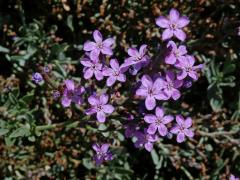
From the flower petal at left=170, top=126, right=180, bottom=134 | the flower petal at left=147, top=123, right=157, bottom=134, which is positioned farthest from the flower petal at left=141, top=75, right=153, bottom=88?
the flower petal at left=170, top=126, right=180, bottom=134

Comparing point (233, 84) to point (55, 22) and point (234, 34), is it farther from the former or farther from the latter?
point (55, 22)

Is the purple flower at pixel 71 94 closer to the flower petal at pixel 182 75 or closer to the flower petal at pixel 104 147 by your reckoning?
the flower petal at pixel 104 147

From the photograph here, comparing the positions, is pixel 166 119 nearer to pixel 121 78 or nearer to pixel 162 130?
pixel 162 130

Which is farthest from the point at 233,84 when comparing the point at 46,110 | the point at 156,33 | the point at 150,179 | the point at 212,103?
the point at 46,110

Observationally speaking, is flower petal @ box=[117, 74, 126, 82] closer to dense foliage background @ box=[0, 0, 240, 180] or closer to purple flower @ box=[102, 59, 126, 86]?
purple flower @ box=[102, 59, 126, 86]

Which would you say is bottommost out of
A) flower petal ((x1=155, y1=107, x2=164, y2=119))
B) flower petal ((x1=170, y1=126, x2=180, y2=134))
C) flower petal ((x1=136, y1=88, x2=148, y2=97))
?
flower petal ((x1=170, y1=126, x2=180, y2=134))

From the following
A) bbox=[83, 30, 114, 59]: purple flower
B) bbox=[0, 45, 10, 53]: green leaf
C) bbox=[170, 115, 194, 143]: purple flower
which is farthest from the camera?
bbox=[0, 45, 10, 53]: green leaf
